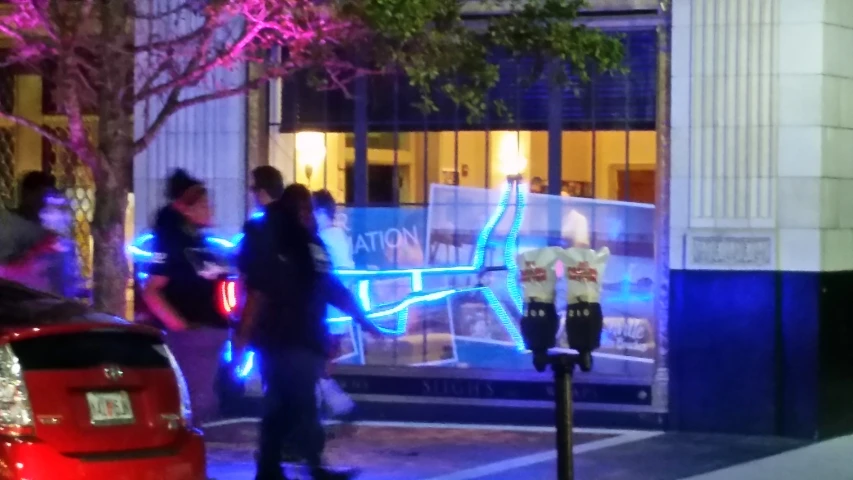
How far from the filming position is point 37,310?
6.96m

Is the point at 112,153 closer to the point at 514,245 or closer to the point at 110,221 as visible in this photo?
the point at 110,221

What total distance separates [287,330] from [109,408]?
73.4 inches

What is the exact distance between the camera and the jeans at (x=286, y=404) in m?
8.47

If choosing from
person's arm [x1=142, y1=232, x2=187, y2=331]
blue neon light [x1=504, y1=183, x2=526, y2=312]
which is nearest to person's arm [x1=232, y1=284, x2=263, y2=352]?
person's arm [x1=142, y1=232, x2=187, y2=331]

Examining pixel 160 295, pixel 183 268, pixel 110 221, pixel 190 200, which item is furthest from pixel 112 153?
pixel 160 295

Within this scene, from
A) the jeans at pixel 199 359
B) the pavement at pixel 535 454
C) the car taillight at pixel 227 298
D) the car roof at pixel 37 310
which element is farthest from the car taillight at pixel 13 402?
the pavement at pixel 535 454

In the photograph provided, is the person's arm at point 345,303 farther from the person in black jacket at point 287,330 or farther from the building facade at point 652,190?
the building facade at point 652,190

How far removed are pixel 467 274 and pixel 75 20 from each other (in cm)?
418

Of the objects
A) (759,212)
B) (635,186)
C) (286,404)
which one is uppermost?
(635,186)

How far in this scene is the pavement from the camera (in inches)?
378

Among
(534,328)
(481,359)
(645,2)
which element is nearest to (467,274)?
(481,359)

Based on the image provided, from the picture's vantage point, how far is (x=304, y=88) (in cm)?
1255

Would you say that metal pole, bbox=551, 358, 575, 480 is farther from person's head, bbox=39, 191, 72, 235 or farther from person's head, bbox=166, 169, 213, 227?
person's head, bbox=39, 191, 72, 235

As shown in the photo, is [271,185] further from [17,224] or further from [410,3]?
[17,224]
